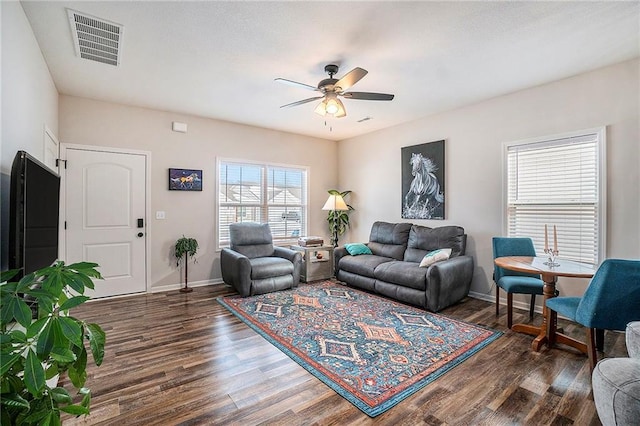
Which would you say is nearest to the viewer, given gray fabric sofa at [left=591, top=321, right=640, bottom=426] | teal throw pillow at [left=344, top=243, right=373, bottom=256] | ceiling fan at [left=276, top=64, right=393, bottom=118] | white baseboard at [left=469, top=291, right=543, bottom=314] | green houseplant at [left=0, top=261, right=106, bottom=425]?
Result: green houseplant at [left=0, top=261, right=106, bottom=425]

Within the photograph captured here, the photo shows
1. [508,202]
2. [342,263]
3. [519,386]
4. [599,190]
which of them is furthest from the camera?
[342,263]

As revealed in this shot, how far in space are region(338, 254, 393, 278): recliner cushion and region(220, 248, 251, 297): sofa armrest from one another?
59.2 inches

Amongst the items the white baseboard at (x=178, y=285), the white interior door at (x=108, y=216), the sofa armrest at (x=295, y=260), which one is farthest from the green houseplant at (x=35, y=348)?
the white baseboard at (x=178, y=285)

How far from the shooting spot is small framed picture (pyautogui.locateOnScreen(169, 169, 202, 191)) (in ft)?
15.2

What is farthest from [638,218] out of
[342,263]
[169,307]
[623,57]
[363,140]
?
[169,307]

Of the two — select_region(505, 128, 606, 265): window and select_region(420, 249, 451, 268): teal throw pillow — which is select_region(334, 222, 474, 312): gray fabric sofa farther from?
select_region(505, 128, 606, 265): window

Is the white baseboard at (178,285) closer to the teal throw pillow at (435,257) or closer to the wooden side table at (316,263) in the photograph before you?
the wooden side table at (316,263)

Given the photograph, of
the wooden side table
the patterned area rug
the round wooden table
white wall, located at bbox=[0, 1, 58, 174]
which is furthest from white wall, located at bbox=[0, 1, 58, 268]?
the round wooden table

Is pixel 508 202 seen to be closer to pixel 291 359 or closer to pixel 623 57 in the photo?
pixel 623 57

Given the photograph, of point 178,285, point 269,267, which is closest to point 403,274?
point 269,267

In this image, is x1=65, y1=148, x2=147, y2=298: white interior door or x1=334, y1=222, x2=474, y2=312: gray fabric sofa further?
x1=65, y1=148, x2=147, y2=298: white interior door

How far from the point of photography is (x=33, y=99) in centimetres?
258

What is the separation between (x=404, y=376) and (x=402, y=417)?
45cm

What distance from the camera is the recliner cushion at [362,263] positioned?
4.39 metres
